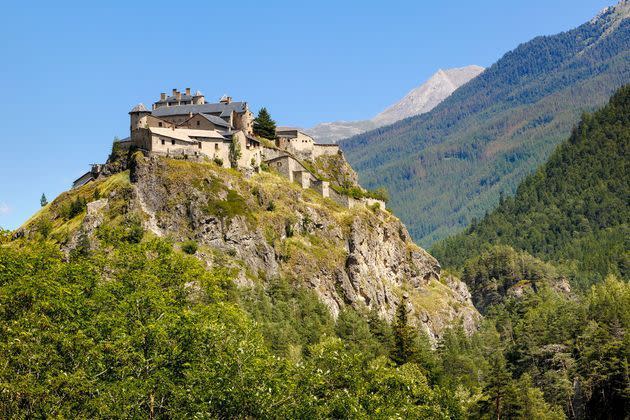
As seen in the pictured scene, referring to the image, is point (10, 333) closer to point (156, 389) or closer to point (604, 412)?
point (156, 389)

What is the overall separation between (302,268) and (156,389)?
359ft

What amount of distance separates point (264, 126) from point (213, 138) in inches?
1216

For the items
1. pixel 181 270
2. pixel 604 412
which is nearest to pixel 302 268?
pixel 604 412

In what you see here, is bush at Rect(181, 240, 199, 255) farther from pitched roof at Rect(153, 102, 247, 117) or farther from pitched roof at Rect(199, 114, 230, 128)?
pitched roof at Rect(153, 102, 247, 117)

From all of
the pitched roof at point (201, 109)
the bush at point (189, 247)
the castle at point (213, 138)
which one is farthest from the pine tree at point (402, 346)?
the pitched roof at point (201, 109)

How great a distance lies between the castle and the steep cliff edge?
3206 millimetres

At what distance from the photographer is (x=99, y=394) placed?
1847 inches

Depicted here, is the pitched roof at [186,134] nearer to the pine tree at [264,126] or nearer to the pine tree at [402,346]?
the pine tree at [264,126]

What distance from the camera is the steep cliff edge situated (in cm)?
14562

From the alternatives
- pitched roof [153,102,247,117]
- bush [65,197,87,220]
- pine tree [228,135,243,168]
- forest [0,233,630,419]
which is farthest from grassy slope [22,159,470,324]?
forest [0,233,630,419]

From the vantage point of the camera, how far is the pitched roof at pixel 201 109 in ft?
582

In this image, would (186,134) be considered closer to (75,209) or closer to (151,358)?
(75,209)

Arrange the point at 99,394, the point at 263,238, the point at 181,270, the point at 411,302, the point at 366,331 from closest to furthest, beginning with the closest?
the point at 99,394
the point at 181,270
the point at 366,331
the point at 263,238
the point at 411,302

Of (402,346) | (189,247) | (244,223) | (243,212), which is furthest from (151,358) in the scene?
(243,212)
